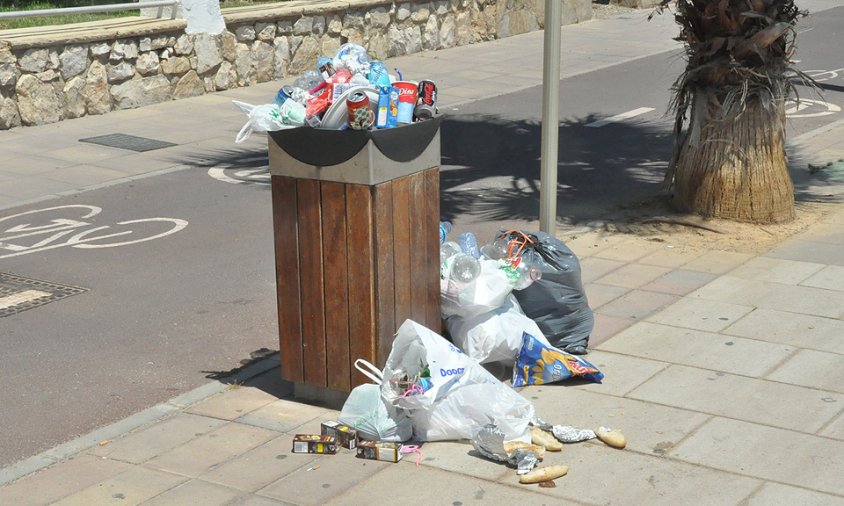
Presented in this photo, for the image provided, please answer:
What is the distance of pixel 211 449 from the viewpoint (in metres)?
5.68

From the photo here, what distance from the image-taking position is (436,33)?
772 inches

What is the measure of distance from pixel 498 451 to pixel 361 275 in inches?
44.3

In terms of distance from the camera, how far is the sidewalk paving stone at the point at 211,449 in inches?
216

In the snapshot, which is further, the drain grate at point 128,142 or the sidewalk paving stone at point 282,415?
the drain grate at point 128,142

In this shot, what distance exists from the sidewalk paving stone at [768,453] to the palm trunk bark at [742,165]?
162 inches

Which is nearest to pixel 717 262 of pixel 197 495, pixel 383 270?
pixel 383 270

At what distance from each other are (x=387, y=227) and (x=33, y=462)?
6.78ft

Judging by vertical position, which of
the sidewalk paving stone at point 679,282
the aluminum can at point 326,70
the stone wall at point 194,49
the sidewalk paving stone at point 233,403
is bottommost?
the sidewalk paving stone at point 233,403

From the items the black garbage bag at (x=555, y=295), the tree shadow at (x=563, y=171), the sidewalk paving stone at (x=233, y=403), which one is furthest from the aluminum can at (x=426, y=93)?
the tree shadow at (x=563, y=171)

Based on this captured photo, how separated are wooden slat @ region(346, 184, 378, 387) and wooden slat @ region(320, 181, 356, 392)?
0.03m

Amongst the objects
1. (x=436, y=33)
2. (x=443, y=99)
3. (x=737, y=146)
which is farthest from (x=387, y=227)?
(x=436, y=33)

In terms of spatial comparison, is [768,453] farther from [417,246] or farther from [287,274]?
[287,274]

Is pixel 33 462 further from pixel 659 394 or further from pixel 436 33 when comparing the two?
pixel 436 33

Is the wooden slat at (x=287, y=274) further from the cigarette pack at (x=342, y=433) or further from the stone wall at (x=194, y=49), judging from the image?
the stone wall at (x=194, y=49)
